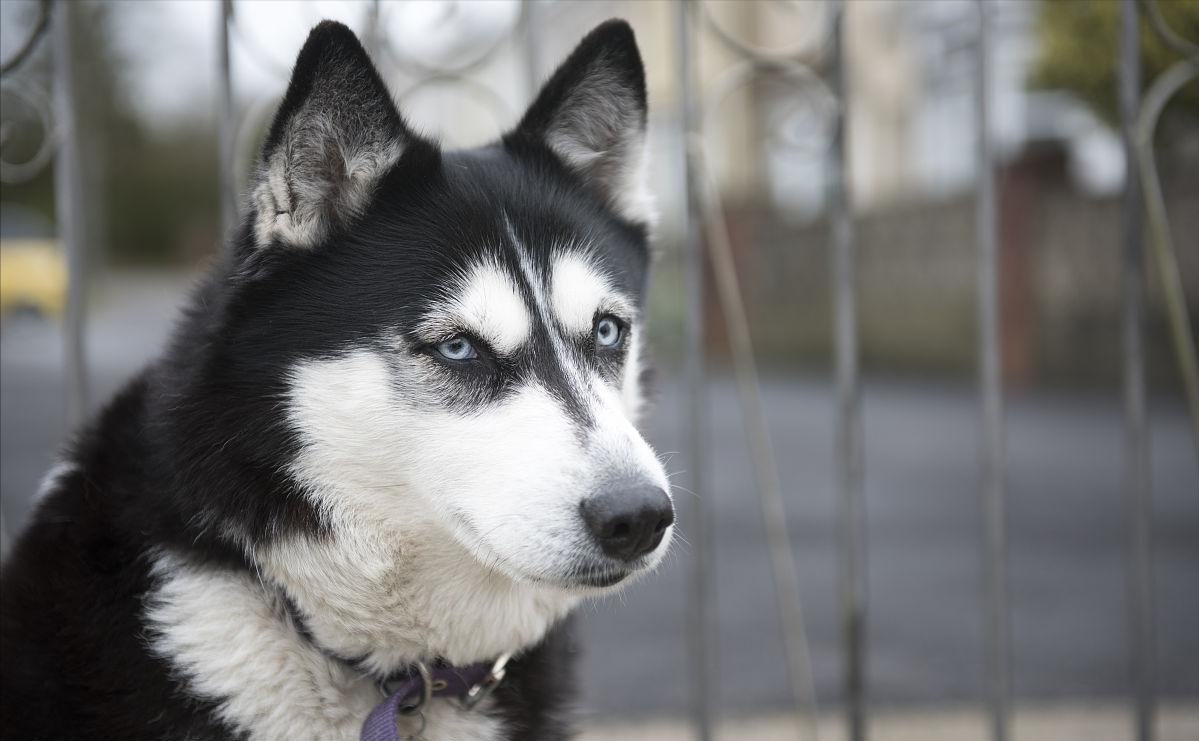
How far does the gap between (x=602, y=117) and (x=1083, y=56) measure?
27.4ft

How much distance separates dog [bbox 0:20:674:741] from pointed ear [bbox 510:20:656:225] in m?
0.36

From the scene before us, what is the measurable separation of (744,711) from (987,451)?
1.80 meters

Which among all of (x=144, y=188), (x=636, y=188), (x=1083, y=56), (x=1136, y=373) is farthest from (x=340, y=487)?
(x=144, y=188)

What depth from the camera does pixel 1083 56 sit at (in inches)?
360

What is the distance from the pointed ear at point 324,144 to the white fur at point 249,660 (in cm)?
64

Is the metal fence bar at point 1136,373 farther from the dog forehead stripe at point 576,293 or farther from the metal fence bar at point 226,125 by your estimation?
the metal fence bar at point 226,125

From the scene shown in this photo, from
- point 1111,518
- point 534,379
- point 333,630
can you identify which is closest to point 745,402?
point 534,379

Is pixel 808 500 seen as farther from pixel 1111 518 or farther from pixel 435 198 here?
pixel 435 198

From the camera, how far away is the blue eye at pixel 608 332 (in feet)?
6.84

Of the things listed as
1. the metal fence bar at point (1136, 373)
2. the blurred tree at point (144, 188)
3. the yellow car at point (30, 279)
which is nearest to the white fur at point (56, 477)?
the metal fence bar at point (1136, 373)

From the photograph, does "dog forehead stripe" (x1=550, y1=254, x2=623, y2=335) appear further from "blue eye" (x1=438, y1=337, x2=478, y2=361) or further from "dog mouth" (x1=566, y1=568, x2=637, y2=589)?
"dog mouth" (x1=566, y1=568, x2=637, y2=589)

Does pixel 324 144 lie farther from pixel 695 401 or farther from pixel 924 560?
pixel 924 560

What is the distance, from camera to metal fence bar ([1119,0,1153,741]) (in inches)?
110

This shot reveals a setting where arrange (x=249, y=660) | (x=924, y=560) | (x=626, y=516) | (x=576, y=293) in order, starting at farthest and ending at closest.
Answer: (x=924, y=560) < (x=576, y=293) < (x=249, y=660) < (x=626, y=516)
